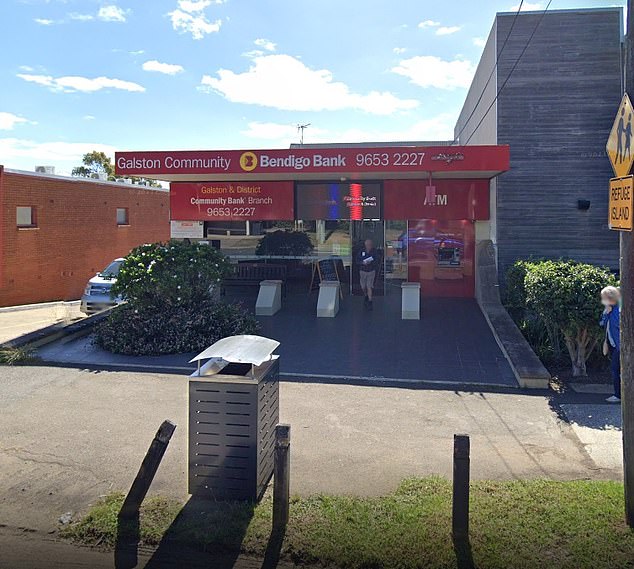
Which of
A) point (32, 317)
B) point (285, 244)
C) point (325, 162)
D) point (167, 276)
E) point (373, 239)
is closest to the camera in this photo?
point (167, 276)

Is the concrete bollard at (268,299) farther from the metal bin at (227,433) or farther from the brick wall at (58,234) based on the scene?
the brick wall at (58,234)

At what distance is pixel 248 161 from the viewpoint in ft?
45.2

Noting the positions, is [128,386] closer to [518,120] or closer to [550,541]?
[550,541]

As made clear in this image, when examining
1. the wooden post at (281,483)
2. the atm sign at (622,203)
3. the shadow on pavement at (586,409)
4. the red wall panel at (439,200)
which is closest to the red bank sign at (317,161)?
the red wall panel at (439,200)

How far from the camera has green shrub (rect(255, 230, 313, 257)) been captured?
55.3 feet

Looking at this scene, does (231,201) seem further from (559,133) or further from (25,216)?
(25,216)

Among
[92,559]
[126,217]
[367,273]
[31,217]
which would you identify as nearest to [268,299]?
[367,273]

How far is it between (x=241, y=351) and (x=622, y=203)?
3.28 meters

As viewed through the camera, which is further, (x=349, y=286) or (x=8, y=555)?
(x=349, y=286)

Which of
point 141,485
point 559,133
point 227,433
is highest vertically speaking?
point 559,133

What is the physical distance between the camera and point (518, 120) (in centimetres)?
1441

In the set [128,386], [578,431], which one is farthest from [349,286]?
[578,431]

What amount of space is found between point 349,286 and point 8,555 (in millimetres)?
12786

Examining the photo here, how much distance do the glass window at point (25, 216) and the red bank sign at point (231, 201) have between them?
8501mm
